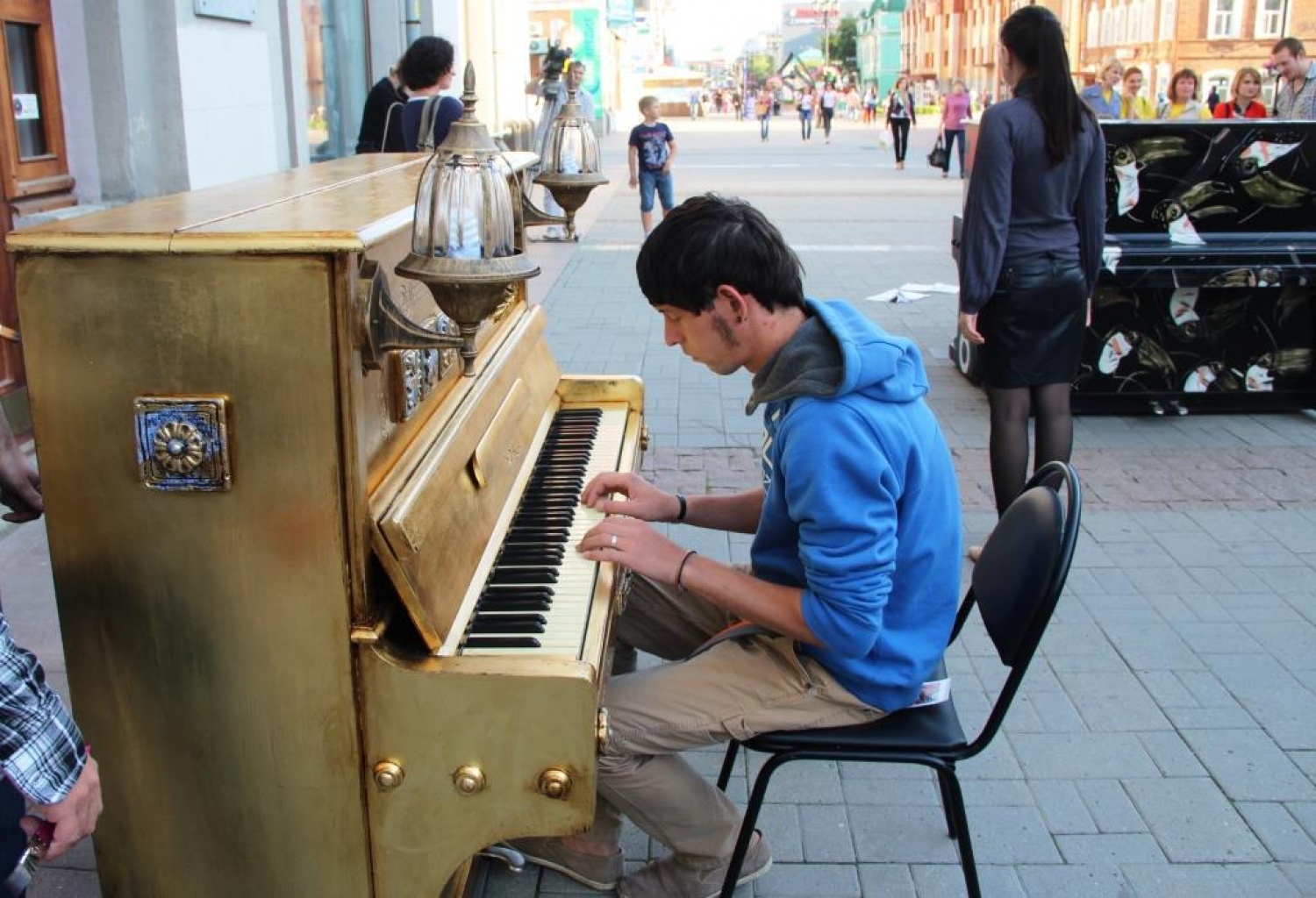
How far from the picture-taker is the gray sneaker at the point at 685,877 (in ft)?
8.57

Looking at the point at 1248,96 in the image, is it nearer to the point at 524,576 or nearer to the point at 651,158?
the point at 651,158

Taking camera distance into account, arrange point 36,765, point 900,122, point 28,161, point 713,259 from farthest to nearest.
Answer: point 900,122 → point 28,161 → point 713,259 → point 36,765

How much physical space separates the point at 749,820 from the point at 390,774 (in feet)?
2.45

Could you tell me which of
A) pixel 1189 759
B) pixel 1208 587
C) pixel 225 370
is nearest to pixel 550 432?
pixel 225 370

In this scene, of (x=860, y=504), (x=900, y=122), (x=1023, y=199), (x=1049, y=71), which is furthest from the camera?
(x=900, y=122)

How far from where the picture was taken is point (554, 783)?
6.45ft

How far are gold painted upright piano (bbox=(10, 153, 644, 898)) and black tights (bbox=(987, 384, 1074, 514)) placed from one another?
2.56 metres

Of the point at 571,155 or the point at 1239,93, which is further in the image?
the point at 1239,93

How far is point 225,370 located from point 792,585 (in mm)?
1123

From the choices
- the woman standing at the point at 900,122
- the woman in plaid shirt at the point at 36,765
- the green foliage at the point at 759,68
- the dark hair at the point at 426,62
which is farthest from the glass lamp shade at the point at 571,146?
the green foliage at the point at 759,68

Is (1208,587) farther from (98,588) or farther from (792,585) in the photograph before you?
(98,588)

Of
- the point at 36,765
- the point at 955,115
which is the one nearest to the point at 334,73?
the point at 36,765

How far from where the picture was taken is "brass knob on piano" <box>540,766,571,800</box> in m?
1.96

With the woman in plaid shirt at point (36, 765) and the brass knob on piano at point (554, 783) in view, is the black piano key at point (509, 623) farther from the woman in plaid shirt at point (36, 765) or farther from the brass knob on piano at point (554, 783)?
the woman in plaid shirt at point (36, 765)
